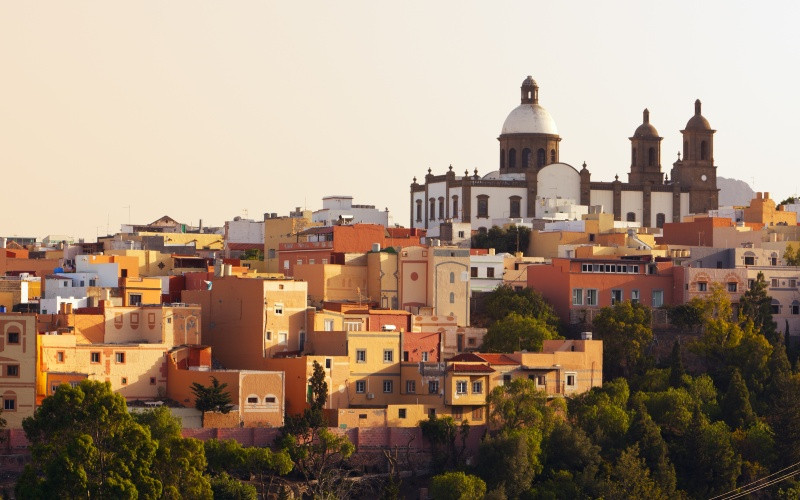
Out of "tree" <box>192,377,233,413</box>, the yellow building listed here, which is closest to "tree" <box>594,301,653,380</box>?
"tree" <box>192,377,233,413</box>

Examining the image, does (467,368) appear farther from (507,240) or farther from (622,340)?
(507,240)

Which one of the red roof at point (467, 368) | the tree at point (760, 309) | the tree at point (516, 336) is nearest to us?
the red roof at point (467, 368)

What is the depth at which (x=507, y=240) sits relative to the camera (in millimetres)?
67438

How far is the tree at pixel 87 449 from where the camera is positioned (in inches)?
1578

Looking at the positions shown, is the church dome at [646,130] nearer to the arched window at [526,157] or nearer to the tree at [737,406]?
the arched window at [526,157]

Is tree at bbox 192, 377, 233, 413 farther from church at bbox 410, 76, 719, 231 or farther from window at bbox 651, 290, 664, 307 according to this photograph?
church at bbox 410, 76, 719, 231

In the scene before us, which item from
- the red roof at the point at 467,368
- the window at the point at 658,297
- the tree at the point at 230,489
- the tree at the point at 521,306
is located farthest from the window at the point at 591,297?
the tree at the point at 230,489

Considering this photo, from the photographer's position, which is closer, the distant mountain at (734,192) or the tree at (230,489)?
the tree at (230,489)

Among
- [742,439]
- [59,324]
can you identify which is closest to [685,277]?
[742,439]

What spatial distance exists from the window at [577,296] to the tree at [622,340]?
2.22 m

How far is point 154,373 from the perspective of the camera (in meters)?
46.9

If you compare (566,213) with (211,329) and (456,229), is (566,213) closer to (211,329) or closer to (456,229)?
(456,229)

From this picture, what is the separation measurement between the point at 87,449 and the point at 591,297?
19215 mm

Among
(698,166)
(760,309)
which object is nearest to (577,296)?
(760,309)
